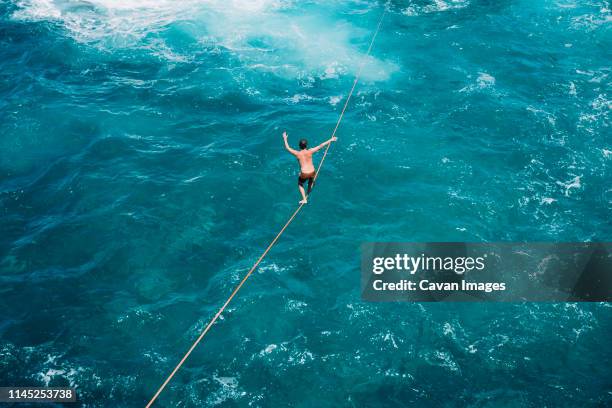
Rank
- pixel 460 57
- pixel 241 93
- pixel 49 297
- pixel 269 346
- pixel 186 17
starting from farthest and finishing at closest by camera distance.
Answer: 1. pixel 186 17
2. pixel 460 57
3. pixel 241 93
4. pixel 49 297
5. pixel 269 346

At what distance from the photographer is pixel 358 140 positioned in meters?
25.7

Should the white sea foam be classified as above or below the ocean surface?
above

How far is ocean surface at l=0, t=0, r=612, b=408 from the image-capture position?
16.3m

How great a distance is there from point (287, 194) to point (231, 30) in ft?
68.4

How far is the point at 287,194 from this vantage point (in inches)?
898

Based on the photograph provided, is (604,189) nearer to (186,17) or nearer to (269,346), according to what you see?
(269,346)

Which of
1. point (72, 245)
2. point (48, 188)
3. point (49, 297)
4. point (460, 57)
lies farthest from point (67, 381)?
point (460, 57)

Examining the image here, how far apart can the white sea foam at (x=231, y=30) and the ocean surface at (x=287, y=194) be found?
26 cm

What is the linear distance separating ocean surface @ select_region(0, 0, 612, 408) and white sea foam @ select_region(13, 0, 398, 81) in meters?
0.26

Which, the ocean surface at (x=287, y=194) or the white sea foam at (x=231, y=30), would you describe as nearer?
the ocean surface at (x=287, y=194)

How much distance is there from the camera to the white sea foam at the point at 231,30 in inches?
1283

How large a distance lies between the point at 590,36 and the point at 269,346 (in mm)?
35675

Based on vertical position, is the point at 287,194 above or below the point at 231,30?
below

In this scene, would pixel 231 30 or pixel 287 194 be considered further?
pixel 231 30
